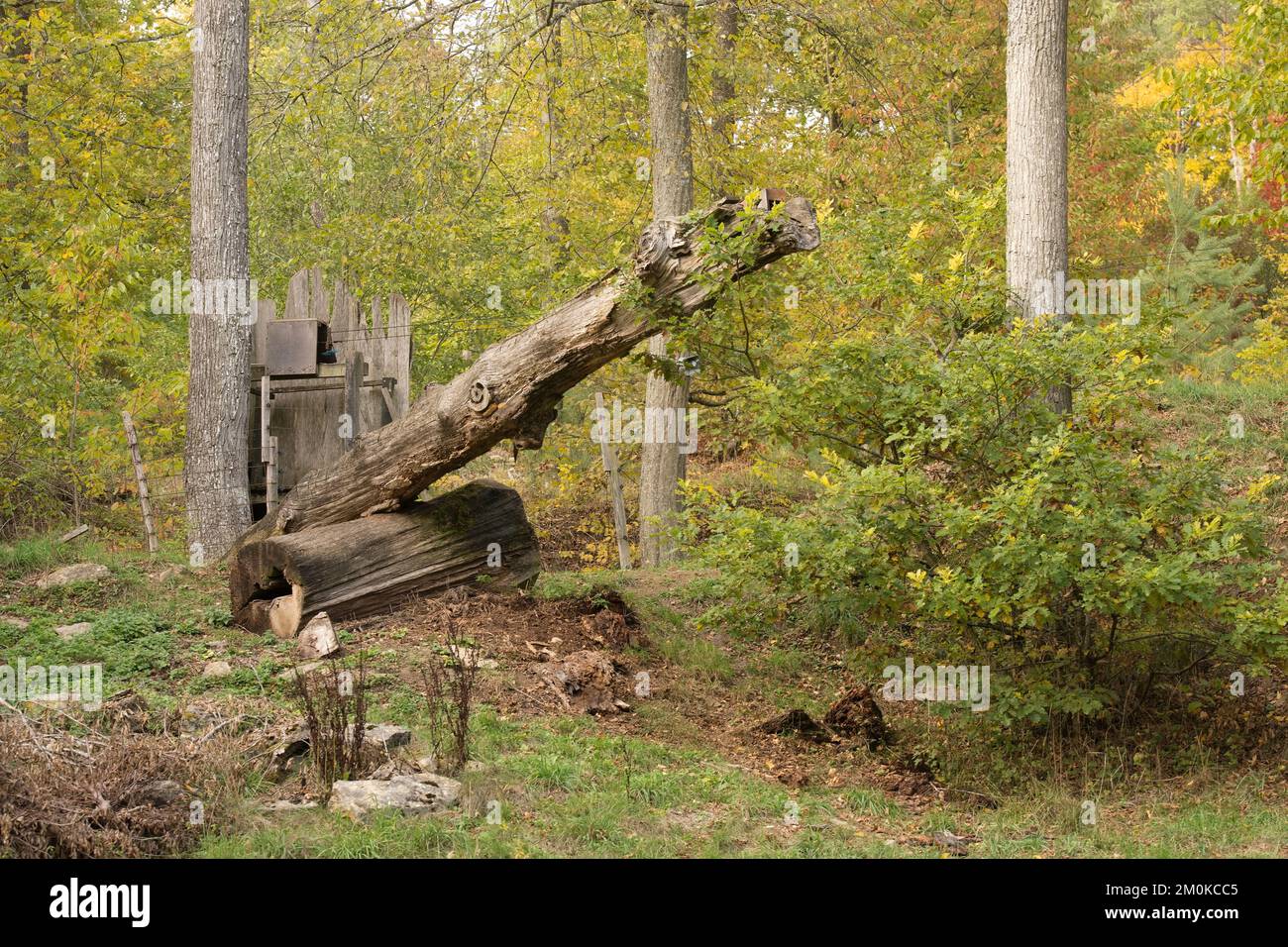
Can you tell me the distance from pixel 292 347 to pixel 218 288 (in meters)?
0.92

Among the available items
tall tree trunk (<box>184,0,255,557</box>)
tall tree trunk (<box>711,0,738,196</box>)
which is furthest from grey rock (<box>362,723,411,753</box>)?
tall tree trunk (<box>711,0,738,196</box>)

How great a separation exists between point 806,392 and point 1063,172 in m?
3.18

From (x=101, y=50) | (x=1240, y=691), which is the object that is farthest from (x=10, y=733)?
(x=101, y=50)

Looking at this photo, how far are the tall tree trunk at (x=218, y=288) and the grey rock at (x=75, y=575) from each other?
931 mm

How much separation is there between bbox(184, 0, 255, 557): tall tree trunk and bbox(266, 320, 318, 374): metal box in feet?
0.82

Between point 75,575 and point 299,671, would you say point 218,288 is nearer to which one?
point 75,575

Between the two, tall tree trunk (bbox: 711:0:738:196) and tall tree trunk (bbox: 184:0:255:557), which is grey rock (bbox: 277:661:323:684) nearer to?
tall tree trunk (bbox: 184:0:255:557)

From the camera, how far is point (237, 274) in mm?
11766

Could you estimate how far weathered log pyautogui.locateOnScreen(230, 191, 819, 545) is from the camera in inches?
326

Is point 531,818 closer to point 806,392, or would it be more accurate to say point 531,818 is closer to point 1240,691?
point 806,392

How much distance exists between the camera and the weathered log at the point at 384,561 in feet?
30.5

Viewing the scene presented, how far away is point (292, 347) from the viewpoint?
456 inches

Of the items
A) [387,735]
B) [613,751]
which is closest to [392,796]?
[387,735]

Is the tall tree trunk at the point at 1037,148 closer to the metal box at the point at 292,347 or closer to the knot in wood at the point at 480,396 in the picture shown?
the knot in wood at the point at 480,396
